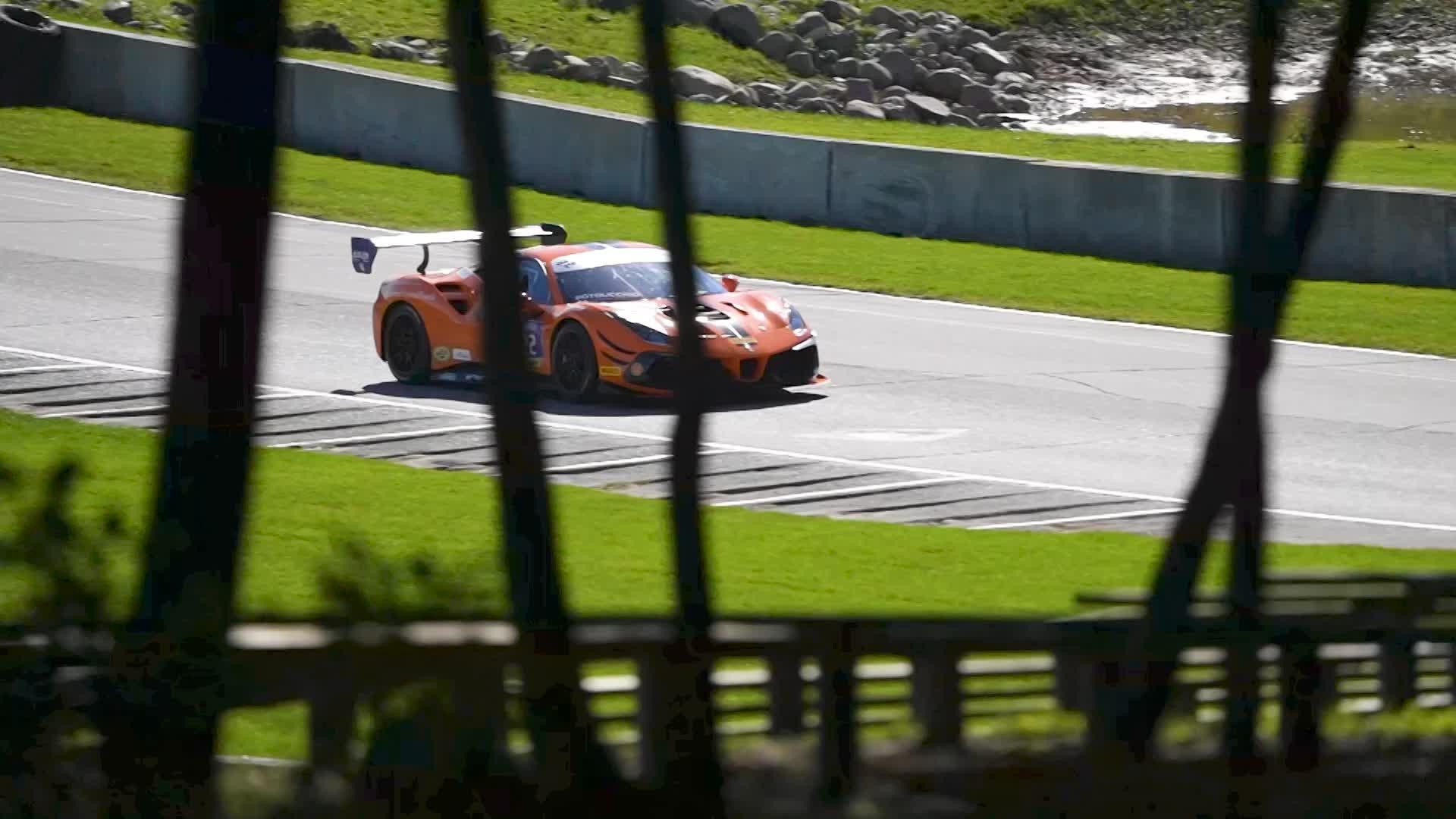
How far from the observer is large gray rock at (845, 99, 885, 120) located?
38688mm

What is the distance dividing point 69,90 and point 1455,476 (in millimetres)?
24148

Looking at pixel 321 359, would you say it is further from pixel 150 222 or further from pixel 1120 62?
pixel 1120 62

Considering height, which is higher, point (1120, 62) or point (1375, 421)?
point (1375, 421)

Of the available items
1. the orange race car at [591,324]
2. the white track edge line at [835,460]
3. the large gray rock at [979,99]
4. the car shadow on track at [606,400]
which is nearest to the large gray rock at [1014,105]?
the large gray rock at [979,99]

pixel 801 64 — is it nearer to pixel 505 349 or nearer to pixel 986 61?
pixel 986 61

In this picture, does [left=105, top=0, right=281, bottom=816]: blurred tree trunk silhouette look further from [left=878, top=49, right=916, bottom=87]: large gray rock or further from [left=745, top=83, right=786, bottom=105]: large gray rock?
[left=878, top=49, right=916, bottom=87]: large gray rock

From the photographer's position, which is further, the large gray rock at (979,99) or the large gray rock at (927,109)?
the large gray rock at (979,99)

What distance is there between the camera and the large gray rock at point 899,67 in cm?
4512

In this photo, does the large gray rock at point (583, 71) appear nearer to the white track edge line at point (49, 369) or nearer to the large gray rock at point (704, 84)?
the large gray rock at point (704, 84)

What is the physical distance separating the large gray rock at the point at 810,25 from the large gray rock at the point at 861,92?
613 centimetres

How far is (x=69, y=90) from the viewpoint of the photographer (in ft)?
105

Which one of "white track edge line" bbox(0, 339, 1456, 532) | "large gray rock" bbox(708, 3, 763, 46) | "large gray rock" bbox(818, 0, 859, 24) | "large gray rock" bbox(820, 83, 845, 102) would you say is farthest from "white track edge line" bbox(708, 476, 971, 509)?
"large gray rock" bbox(818, 0, 859, 24)

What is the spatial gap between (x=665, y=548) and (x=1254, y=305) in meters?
6.64

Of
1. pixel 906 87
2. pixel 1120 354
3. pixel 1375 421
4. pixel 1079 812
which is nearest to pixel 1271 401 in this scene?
pixel 1375 421
